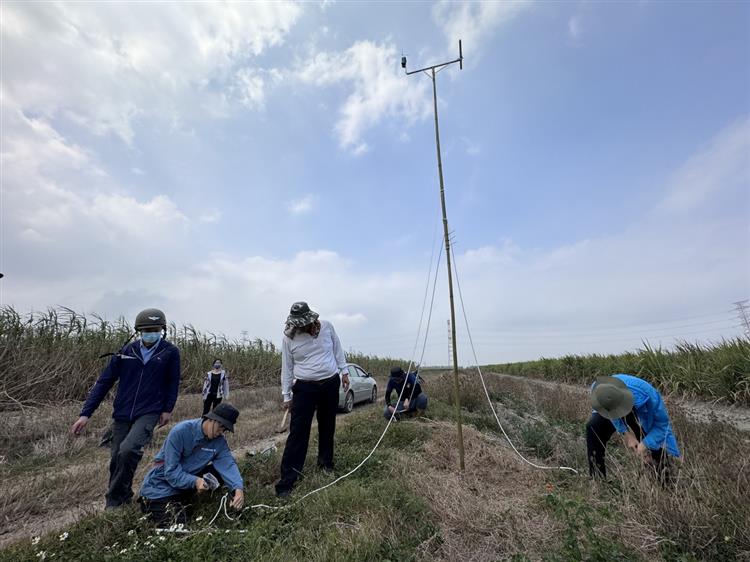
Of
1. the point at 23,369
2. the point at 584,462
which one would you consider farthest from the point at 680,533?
the point at 23,369

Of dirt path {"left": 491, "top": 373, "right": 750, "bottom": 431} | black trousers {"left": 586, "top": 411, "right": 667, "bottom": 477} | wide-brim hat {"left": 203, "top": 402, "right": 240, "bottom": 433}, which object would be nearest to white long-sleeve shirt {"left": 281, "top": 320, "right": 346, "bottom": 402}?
wide-brim hat {"left": 203, "top": 402, "right": 240, "bottom": 433}

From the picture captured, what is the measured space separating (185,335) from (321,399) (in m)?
12.1

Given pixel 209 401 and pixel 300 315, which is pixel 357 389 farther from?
pixel 300 315

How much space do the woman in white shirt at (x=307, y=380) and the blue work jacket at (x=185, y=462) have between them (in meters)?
0.67

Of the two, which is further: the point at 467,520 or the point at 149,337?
the point at 149,337

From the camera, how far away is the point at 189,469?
3354 millimetres

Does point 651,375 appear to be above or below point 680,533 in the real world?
above

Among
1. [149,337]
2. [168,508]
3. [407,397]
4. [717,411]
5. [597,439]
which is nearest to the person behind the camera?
[168,508]

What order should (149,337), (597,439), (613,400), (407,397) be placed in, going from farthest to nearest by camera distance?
(407,397) → (597,439) → (149,337) → (613,400)

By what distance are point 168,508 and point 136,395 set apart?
1.04 meters

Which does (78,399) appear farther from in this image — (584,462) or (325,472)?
(584,462)

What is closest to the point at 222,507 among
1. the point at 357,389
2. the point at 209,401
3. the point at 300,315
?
the point at 300,315

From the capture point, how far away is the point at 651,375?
11.1 meters

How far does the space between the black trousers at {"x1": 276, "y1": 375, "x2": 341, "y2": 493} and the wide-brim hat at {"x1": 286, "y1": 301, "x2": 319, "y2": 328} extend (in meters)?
0.61
